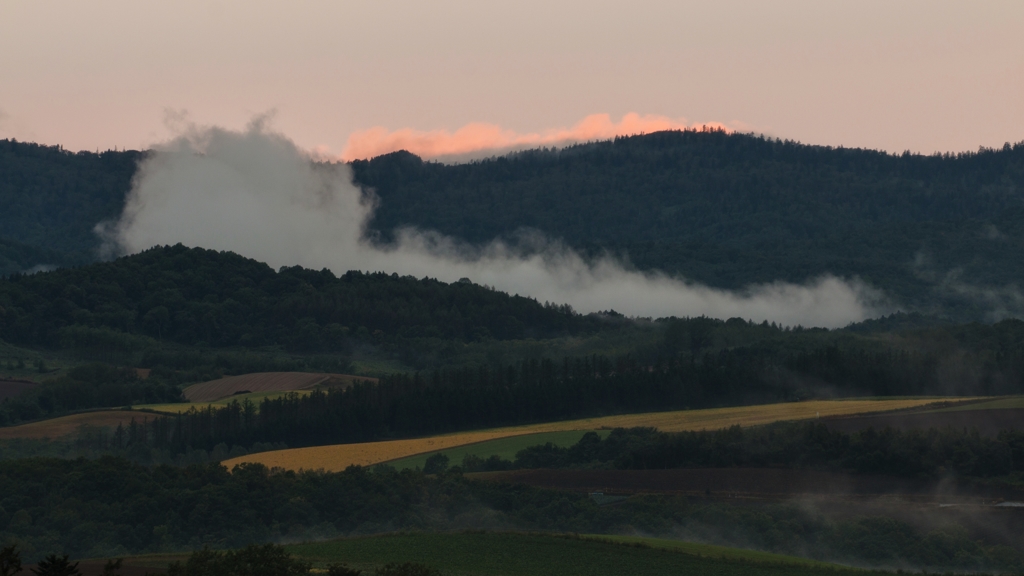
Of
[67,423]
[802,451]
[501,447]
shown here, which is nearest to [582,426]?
[501,447]

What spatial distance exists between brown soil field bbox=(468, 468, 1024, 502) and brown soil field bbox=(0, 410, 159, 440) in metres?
60.4

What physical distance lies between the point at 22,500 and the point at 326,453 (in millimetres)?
43517

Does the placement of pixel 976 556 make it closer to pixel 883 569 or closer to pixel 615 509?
pixel 883 569

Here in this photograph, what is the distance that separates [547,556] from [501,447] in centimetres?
6446

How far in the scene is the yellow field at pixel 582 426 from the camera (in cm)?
15650

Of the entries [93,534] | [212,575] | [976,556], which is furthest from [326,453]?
[212,575]

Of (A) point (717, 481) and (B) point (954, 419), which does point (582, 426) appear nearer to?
(A) point (717, 481)

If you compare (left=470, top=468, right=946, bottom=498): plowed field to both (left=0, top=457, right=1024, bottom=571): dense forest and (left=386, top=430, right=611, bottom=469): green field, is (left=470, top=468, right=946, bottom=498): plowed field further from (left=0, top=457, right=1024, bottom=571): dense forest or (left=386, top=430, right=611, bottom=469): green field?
(left=386, top=430, right=611, bottom=469): green field

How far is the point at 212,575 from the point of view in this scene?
220 feet

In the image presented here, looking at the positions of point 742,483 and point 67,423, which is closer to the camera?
point 742,483

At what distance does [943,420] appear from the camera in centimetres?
14412

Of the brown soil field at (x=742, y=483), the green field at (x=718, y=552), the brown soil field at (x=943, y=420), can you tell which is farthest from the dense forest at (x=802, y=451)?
the green field at (x=718, y=552)

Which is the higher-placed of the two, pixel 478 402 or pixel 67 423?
pixel 478 402

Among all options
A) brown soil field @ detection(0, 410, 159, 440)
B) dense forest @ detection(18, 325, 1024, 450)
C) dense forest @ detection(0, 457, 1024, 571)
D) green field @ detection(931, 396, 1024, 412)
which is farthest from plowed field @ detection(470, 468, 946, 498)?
brown soil field @ detection(0, 410, 159, 440)
